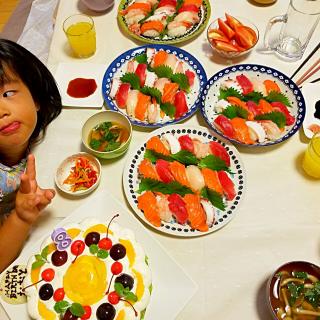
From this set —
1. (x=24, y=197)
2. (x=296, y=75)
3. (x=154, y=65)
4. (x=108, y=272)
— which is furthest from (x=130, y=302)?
(x=296, y=75)

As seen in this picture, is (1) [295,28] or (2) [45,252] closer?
(2) [45,252]

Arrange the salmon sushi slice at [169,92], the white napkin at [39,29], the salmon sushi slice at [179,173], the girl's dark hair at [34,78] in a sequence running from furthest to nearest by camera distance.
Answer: the white napkin at [39,29] → the salmon sushi slice at [169,92] → the salmon sushi slice at [179,173] → the girl's dark hair at [34,78]

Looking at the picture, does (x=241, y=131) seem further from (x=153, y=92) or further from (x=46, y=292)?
(x=46, y=292)

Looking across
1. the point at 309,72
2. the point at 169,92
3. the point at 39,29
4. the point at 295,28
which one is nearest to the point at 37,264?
the point at 169,92

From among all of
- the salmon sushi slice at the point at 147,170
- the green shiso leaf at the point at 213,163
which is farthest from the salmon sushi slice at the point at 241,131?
the salmon sushi slice at the point at 147,170

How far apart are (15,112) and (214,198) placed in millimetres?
710

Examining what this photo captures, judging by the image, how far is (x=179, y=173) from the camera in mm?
1269

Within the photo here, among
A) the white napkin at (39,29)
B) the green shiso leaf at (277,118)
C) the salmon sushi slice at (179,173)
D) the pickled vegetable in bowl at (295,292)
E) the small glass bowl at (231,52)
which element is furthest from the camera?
the white napkin at (39,29)

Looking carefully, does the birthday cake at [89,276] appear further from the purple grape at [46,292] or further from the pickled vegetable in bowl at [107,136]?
the pickled vegetable in bowl at [107,136]

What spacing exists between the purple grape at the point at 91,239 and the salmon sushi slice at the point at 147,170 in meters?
0.30

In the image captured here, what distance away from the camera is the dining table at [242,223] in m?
1.07

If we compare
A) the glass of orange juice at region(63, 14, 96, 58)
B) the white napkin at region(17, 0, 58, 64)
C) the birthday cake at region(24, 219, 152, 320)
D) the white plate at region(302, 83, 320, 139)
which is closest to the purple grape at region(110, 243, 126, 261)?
the birthday cake at region(24, 219, 152, 320)

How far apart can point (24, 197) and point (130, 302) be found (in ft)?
1.54

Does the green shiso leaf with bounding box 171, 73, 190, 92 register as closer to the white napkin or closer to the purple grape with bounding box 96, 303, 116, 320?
the purple grape with bounding box 96, 303, 116, 320
